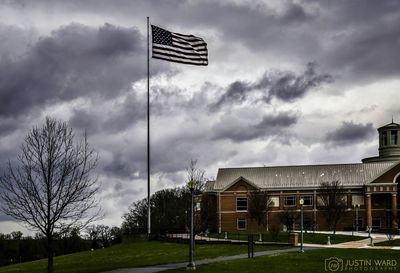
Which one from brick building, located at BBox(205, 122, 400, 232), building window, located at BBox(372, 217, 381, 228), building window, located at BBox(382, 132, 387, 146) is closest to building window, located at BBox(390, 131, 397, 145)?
building window, located at BBox(382, 132, 387, 146)

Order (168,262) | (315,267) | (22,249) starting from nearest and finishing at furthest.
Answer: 1. (315,267)
2. (168,262)
3. (22,249)

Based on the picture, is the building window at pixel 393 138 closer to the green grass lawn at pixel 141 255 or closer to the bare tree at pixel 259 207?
the bare tree at pixel 259 207

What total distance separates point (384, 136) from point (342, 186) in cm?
1716

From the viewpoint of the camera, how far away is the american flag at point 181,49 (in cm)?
4428

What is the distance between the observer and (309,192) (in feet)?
307

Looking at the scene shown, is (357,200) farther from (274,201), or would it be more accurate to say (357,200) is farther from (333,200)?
(274,201)

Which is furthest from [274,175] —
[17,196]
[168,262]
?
[17,196]

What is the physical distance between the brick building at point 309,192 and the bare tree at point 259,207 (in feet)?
4.29

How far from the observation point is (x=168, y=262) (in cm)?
3697

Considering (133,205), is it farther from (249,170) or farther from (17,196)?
(17,196)

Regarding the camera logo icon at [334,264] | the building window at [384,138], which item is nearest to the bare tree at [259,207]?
the building window at [384,138]

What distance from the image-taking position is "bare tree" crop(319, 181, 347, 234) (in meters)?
80.7

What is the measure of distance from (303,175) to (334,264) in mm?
65515

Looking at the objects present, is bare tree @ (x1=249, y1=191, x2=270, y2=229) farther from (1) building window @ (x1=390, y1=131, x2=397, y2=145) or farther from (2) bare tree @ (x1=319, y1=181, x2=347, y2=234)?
(1) building window @ (x1=390, y1=131, x2=397, y2=145)
